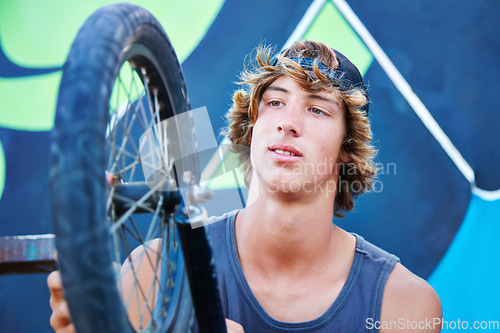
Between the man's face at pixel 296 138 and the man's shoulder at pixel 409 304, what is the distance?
376 mm

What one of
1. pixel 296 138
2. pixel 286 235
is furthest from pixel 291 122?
pixel 286 235

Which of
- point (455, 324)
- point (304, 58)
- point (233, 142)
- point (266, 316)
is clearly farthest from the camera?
point (455, 324)

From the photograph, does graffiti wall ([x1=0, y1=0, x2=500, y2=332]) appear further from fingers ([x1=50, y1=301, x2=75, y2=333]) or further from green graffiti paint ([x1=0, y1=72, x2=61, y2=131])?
fingers ([x1=50, y1=301, x2=75, y2=333])

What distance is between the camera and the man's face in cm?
129

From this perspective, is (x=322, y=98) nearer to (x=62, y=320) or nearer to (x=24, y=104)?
(x=62, y=320)

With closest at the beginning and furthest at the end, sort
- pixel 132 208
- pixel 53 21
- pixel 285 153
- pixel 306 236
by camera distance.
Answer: pixel 132 208
pixel 285 153
pixel 306 236
pixel 53 21

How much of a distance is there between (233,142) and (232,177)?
322mm

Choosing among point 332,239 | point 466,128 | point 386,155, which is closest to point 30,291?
point 332,239

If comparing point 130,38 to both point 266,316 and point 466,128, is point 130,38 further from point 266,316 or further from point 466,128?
point 466,128

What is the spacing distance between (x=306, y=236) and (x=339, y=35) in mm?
1118

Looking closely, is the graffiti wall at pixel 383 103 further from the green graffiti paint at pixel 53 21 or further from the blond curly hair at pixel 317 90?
the blond curly hair at pixel 317 90

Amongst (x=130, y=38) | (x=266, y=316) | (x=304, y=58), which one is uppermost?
(x=304, y=58)

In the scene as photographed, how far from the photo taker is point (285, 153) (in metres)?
1.29

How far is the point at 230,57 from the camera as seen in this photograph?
6.81ft
